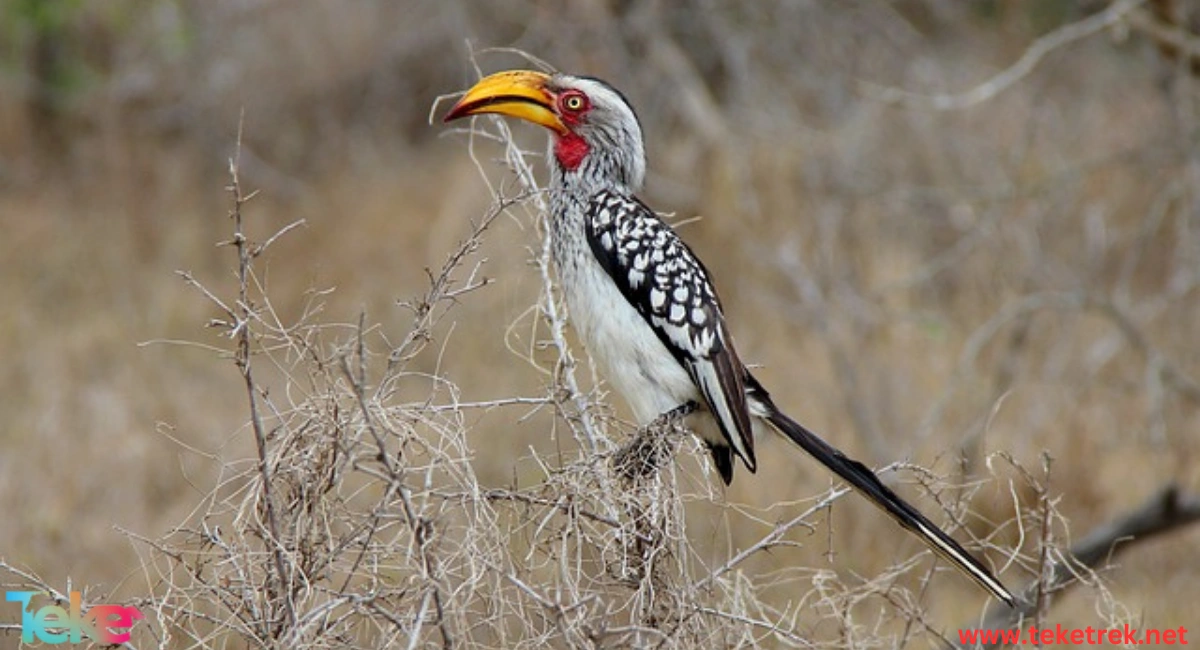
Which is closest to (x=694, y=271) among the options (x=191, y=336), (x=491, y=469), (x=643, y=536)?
(x=643, y=536)

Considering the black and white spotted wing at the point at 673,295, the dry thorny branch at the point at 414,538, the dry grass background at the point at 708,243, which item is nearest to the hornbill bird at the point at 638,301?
the black and white spotted wing at the point at 673,295

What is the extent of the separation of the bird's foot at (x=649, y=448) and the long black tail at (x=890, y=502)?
276 millimetres

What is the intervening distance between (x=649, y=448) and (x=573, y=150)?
95cm

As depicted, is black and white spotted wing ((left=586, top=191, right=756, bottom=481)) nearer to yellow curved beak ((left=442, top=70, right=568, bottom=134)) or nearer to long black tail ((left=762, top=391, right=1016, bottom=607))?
long black tail ((left=762, top=391, right=1016, bottom=607))

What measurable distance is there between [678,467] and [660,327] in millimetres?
558

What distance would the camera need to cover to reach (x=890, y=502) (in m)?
3.43

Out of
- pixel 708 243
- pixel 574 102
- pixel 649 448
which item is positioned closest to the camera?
pixel 649 448

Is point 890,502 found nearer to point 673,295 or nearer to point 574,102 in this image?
point 673,295

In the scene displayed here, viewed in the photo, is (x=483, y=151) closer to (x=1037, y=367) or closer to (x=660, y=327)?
(x=1037, y=367)

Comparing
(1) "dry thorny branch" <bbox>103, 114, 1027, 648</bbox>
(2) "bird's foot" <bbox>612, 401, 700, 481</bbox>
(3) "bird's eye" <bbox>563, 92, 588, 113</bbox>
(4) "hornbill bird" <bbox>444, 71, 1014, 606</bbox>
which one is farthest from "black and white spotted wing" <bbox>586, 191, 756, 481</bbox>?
(1) "dry thorny branch" <bbox>103, 114, 1027, 648</bbox>

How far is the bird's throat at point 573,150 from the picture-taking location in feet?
13.2

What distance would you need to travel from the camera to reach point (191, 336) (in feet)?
29.5

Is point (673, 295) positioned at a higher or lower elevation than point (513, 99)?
lower

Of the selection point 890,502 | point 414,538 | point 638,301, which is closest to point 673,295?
point 638,301
